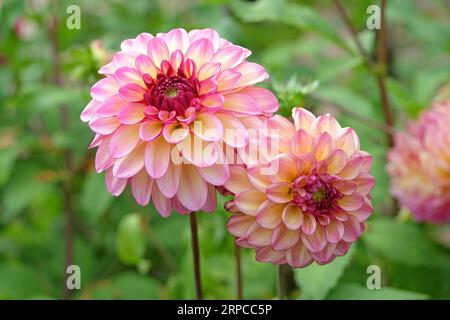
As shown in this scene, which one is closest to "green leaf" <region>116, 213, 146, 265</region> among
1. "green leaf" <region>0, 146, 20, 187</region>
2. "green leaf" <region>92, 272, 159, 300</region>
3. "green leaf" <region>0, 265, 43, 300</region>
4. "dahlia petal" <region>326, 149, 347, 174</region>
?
"green leaf" <region>92, 272, 159, 300</region>

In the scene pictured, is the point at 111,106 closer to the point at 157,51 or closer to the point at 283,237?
the point at 157,51

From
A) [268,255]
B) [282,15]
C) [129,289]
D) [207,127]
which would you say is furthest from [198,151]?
[129,289]

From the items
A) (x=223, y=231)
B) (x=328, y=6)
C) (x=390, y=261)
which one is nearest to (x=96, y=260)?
(x=223, y=231)

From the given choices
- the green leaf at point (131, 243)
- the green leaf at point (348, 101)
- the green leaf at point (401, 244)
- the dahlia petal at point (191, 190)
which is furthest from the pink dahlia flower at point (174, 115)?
the green leaf at point (348, 101)

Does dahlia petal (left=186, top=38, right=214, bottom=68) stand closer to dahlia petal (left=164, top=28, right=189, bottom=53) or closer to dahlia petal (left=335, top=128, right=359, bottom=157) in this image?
dahlia petal (left=164, top=28, right=189, bottom=53)

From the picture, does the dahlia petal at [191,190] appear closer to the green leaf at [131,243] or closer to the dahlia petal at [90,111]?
the dahlia petal at [90,111]
